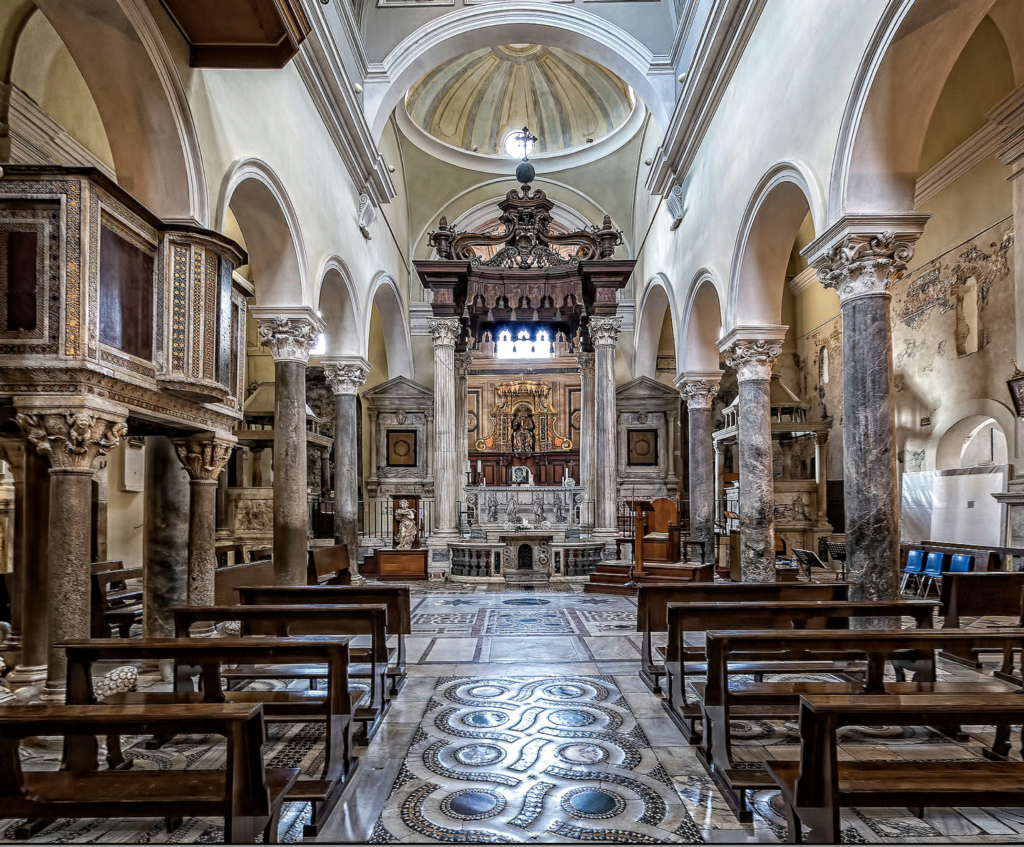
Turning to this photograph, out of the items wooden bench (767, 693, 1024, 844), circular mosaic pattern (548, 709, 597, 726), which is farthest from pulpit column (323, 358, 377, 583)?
wooden bench (767, 693, 1024, 844)

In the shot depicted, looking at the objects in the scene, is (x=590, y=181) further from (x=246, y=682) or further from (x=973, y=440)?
(x=246, y=682)

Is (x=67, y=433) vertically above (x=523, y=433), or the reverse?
(x=523, y=433)

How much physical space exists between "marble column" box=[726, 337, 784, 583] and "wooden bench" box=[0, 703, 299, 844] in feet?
28.0

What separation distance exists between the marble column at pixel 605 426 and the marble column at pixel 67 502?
10.8 metres

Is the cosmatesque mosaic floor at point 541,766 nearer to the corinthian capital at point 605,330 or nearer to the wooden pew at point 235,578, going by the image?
the wooden pew at point 235,578

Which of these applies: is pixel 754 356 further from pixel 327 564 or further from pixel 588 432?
pixel 327 564

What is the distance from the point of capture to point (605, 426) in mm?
14523

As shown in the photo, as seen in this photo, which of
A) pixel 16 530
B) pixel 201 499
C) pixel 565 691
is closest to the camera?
pixel 565 691

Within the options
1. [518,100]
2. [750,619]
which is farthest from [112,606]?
[518,100]

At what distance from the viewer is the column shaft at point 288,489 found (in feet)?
32.7

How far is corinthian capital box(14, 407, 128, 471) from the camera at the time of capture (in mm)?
4184

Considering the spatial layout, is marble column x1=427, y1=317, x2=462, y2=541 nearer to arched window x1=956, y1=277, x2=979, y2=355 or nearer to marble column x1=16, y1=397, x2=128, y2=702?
arched window x1=956, y1=277, x2=979, y2=355

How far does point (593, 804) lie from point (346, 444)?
11021 millimetres

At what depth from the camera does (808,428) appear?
624 inches
